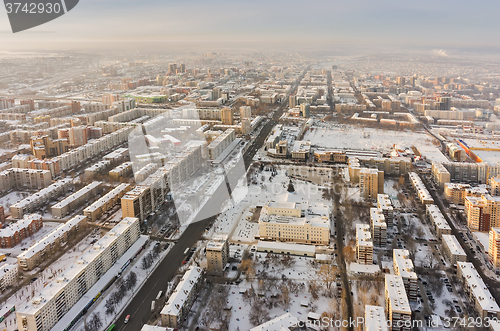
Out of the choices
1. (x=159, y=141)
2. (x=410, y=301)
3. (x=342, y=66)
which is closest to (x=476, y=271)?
(x=410, y=301)

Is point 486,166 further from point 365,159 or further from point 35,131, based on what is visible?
point 35,131

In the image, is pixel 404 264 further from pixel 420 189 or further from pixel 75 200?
pixel 75 200

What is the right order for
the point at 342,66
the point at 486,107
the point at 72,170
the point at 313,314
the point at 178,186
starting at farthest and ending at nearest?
the point at 342,66
the point at 486,107
the point at 72,170
the point at 178,186
the point at 313,314

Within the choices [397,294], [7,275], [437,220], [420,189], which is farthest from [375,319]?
[7,275]

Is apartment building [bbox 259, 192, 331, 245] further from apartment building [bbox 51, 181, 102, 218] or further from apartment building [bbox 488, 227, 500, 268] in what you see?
apartment building [bbox 51, 181, 102, 218]

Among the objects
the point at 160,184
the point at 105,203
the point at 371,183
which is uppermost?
the point at 160,184

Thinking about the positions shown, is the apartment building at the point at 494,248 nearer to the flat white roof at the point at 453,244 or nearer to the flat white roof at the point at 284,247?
the flat white roof at the point at 453,244
